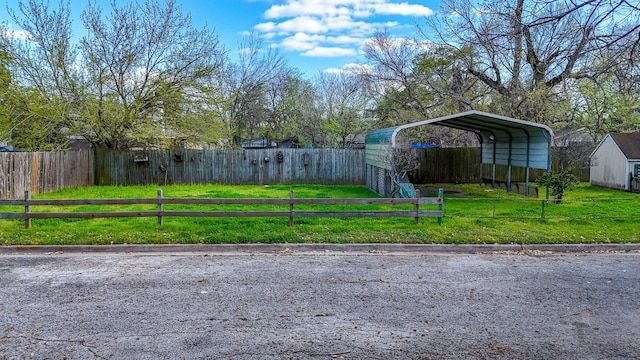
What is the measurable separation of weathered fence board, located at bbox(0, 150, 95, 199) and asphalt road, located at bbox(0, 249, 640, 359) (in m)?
7.19

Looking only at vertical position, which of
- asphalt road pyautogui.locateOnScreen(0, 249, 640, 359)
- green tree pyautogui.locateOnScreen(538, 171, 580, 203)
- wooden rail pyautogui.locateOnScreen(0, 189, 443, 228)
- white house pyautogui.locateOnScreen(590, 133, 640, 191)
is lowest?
asphalt road pyautogui.locateOnScreen(0, 249, 640, 359)

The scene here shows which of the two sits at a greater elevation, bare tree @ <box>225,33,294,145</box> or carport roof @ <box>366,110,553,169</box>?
bare tree @ <box>225,33,294,145</box>

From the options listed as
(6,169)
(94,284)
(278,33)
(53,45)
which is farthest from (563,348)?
(278,33)

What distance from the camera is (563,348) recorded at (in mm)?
3947

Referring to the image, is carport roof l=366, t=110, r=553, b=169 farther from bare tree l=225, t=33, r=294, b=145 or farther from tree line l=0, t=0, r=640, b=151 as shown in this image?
bare tree l=225, t=33, r=294, b=145

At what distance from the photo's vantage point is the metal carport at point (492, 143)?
1397cm

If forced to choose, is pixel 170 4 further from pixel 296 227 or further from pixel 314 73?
pixel 314 73

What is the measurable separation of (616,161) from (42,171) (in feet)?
68.5

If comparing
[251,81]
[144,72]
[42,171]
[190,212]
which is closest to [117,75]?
[144,72]

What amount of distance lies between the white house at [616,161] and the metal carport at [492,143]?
413cm

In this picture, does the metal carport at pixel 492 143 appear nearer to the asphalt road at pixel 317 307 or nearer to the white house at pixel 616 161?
the white house at pixel 616 161

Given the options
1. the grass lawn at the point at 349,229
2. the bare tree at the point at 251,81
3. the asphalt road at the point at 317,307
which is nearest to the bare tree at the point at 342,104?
the bare tree at the point at 251,81

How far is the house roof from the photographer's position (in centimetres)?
1680

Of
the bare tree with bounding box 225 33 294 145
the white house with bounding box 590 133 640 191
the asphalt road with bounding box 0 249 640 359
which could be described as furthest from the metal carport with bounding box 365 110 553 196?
the bare tree with bounding box 225 33 294 145
